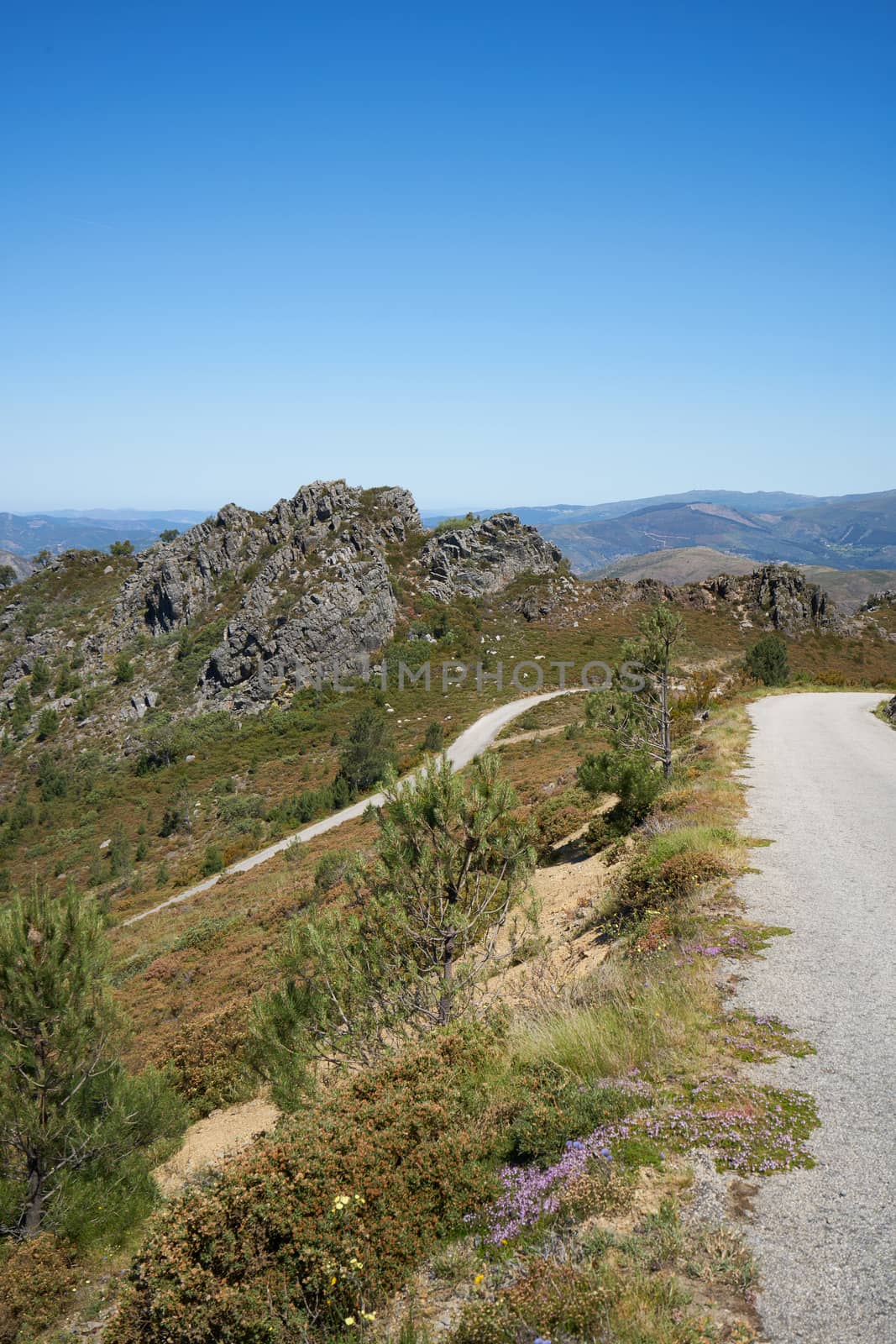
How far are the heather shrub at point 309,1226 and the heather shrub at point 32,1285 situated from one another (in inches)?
108

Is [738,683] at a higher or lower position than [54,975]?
lower

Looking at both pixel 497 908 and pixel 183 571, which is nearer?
pixel 497 908

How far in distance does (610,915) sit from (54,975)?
25.7 ft

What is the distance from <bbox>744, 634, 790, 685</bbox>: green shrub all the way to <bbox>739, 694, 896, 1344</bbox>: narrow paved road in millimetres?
25886

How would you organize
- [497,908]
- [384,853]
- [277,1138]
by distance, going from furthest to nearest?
[497,908], [384,853], [277,1138]

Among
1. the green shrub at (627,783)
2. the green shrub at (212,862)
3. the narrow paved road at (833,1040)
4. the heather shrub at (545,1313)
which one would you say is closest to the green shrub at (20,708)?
the green shrub at (212,862)

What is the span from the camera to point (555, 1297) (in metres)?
3.55

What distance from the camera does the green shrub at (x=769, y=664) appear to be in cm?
3966

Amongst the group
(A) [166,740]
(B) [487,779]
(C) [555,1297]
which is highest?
(B) [487,779]

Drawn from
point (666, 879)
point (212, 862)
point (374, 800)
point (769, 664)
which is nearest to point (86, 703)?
point (212, 862)

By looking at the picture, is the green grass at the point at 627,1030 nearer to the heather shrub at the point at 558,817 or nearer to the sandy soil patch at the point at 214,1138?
the sandy soil patch at the point at 214,1138

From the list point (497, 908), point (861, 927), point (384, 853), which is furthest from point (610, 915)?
point (384, 853)

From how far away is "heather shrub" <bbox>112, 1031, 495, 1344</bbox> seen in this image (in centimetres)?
391

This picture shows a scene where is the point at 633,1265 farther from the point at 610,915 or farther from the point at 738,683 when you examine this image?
the point at 738,683
